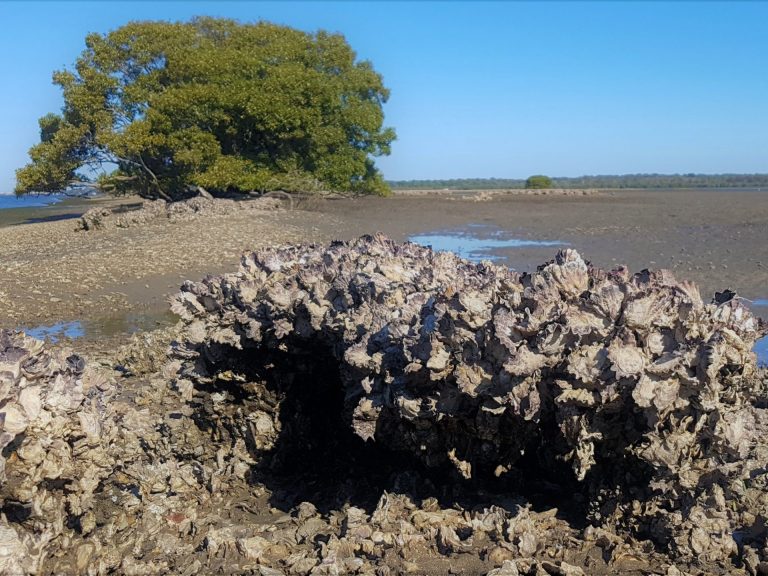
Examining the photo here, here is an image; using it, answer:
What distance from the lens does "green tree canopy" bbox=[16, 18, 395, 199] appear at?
2527 centimetres

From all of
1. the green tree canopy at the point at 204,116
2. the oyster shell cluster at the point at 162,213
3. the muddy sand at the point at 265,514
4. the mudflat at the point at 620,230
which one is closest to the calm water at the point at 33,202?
the green tree canopy at the point at 204,116

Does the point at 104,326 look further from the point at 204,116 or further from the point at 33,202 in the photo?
the point at 33,202

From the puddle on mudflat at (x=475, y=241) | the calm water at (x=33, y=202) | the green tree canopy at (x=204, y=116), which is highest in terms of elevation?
the green tree canopy at (x=204, y=116)

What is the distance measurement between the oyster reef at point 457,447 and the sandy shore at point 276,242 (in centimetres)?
656

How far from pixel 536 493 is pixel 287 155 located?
83.5ft

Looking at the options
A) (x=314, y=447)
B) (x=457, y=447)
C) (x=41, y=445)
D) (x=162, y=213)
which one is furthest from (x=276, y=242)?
(x=41, y=445)

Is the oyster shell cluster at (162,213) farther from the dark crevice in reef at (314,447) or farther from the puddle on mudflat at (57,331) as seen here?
the dark crevice in reef at (314,447)

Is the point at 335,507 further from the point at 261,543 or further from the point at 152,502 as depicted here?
the point at 152,502

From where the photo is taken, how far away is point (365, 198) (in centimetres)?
3172

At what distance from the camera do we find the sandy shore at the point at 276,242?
11.5 metres

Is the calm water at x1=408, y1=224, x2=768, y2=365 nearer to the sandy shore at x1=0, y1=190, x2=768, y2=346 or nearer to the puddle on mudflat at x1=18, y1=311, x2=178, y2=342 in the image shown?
the sandy shore at x1=0, y1=190, x2=768, y2=346

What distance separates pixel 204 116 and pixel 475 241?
1140cm

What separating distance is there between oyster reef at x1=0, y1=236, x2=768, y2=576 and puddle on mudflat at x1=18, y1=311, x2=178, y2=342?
19.0 feet

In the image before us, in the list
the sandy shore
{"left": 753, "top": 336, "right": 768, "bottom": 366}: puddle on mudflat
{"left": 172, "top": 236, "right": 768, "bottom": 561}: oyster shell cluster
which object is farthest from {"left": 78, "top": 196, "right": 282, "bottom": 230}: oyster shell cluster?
{"left": 172, "top": 236, "right": 768, "bottom": 561}: oyster shell cluster
